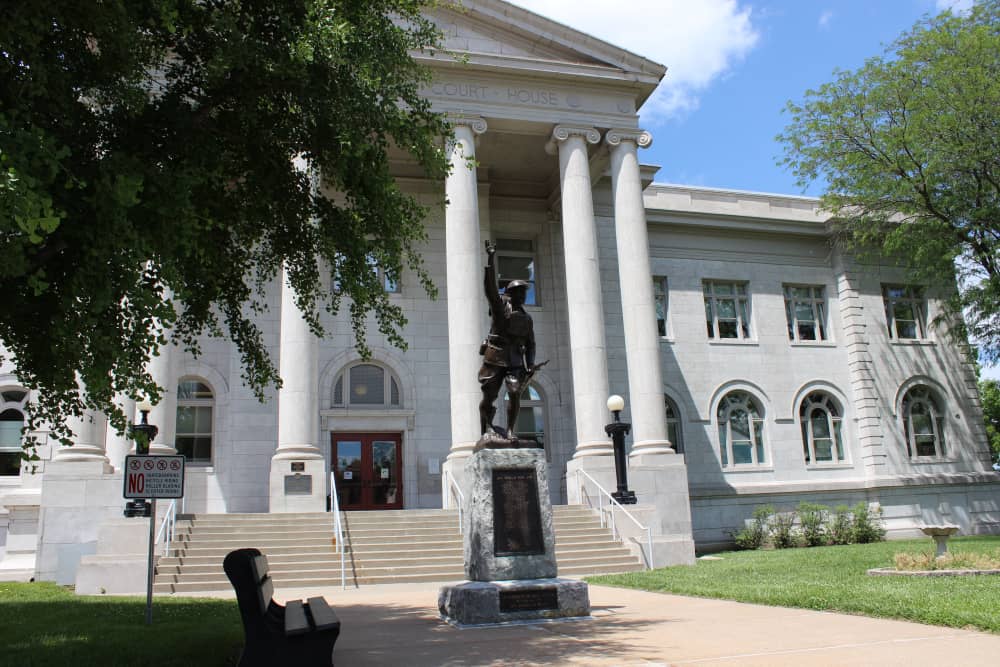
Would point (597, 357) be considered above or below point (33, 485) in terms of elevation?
above

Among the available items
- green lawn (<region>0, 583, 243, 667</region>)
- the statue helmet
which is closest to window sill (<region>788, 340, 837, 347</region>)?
the statue helmet

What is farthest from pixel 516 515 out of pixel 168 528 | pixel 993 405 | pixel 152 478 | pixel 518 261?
pixel 993 405

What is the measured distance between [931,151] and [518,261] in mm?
13223

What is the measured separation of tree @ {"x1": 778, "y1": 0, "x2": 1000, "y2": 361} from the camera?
2448cm

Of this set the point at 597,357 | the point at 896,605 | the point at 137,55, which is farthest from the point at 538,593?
the point at 597,357

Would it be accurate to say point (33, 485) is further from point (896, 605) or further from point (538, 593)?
point (896, 605)

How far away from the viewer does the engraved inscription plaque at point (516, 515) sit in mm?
10055

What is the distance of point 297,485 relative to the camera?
20.6m

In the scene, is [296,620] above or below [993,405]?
below

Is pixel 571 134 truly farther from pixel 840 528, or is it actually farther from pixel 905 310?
pixel 905 310

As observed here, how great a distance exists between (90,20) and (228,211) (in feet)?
8.55

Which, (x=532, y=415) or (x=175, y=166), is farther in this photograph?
(x=532, y=415)

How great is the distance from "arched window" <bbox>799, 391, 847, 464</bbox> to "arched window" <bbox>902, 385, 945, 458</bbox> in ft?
8.89

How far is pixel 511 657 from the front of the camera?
7426 millimetres
